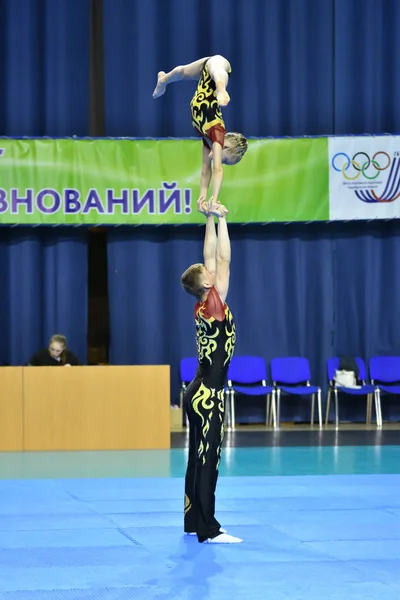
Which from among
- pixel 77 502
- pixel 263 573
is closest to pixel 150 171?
pixel 77 502

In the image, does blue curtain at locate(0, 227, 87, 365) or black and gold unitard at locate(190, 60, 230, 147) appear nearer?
black and gold unitard at locate(190, 60, 230, 147)

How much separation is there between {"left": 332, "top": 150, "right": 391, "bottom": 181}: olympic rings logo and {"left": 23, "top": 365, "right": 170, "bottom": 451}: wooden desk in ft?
14.3

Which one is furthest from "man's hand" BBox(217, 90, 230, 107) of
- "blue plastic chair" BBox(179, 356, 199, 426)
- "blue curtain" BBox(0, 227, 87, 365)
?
"blue curtain" BBox(0, 227, 87, 365)

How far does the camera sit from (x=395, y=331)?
48.0ft

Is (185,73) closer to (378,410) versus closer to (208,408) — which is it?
(208,408)

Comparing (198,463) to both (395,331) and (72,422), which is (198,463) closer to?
(72,422)

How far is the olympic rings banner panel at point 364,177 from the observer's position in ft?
45.5

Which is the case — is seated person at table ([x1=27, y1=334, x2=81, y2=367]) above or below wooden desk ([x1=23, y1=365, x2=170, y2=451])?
above

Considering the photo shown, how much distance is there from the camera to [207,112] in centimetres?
617

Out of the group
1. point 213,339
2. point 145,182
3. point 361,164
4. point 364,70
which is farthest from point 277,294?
point 213,339

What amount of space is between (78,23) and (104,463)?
7.16 m

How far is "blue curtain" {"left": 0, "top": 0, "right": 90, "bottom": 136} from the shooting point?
1432cm

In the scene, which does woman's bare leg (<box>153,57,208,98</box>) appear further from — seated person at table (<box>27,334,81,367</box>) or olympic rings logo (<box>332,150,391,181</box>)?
olympic rings logo (<box>332,150,391,181</box>)

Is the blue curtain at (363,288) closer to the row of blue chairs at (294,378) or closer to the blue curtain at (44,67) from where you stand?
the row of blue chairs at (294,378)
